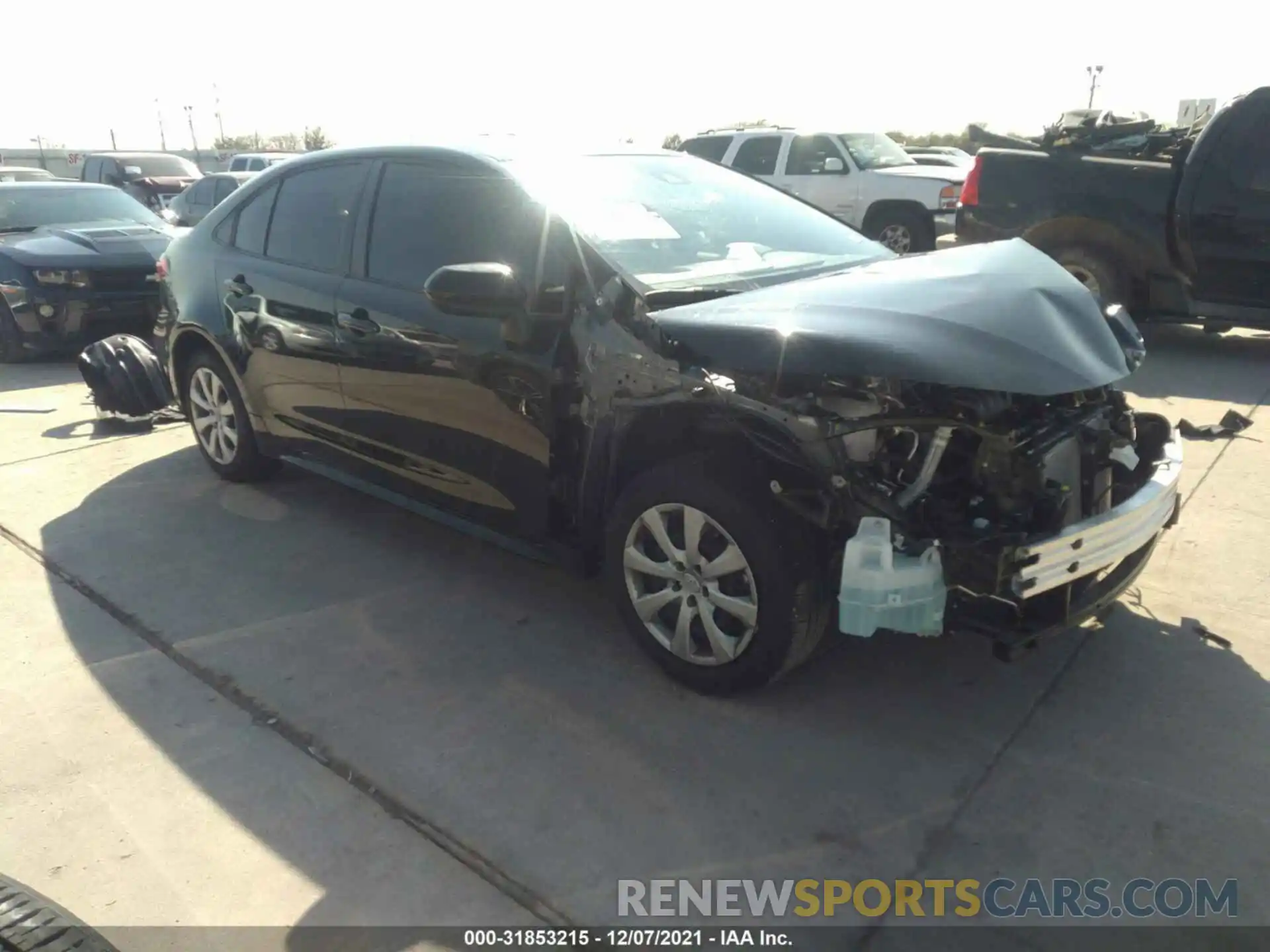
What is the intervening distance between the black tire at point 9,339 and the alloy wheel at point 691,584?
25.7 ft

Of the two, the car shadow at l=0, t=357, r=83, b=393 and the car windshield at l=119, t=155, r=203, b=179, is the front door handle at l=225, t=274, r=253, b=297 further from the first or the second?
the car windshield at l=119, t=155, r=203, b=179

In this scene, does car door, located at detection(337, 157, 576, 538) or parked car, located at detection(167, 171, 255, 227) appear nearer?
car door, located at detection(337, 157, 576, 538)

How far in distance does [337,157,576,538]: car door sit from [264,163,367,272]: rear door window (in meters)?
0.19

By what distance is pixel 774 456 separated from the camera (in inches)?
118

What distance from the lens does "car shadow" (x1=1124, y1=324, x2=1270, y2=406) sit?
7004mm

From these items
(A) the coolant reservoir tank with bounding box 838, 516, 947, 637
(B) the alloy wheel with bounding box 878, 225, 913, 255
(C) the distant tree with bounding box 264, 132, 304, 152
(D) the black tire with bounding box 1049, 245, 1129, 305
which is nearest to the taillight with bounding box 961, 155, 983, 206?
(D) the black tire with bounding box 1049, 245, 1129, 305

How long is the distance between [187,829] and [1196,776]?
9.56 feet

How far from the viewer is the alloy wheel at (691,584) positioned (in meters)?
3.14

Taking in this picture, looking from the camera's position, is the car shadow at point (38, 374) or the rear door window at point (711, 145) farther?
the rear door window at point (711, 145)

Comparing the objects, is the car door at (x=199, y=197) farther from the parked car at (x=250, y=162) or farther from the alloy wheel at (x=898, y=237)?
the alloy wheel at (x=898, y=237)

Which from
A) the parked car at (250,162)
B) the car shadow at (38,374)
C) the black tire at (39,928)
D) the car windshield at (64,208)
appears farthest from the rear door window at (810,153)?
the black tire at (39,928)

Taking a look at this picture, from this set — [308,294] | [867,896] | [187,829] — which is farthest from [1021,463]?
[308,294]

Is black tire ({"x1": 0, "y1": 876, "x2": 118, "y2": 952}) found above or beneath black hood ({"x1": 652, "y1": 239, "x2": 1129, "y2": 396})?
beneath

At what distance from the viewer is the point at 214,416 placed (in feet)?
18.0
